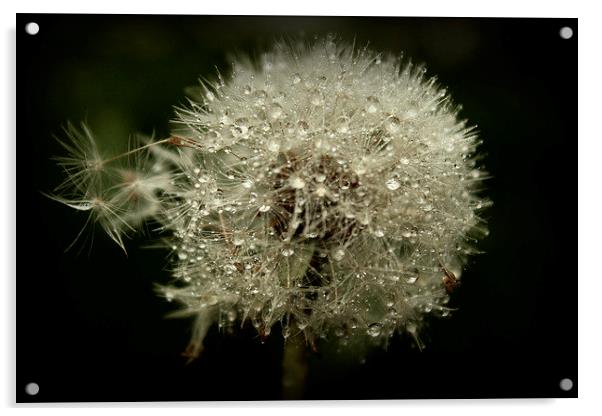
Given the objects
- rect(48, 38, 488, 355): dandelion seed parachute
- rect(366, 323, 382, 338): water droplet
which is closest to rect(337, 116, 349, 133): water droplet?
rect(48, 38, 488, 355): dandelion seed parachute

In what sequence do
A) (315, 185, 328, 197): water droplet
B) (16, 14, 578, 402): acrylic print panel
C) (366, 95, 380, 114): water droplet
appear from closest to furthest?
(315, 185, 328, 197): water droplet → (366, 95, 380, 114): water droplet → (16, 14, 578, 402): acrylic print panel

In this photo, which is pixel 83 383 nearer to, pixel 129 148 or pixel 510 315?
pixel 129 148

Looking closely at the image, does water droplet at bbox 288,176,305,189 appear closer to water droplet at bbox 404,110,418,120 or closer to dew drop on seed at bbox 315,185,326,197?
dew drop on seed at bbox 315,185,326,197

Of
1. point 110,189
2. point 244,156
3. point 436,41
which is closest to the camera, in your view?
point 244,156

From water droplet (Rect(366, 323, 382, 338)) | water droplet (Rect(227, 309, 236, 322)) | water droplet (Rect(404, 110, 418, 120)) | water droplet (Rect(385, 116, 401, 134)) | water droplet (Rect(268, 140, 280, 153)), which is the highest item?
water droplet (Rect(404, 110, 418, 120))

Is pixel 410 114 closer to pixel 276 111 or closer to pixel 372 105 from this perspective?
pixel 372 105

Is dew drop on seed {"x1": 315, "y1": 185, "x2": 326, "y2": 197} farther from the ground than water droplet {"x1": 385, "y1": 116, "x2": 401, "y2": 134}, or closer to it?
closer to it

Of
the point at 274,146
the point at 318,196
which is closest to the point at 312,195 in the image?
the point at 318,196
